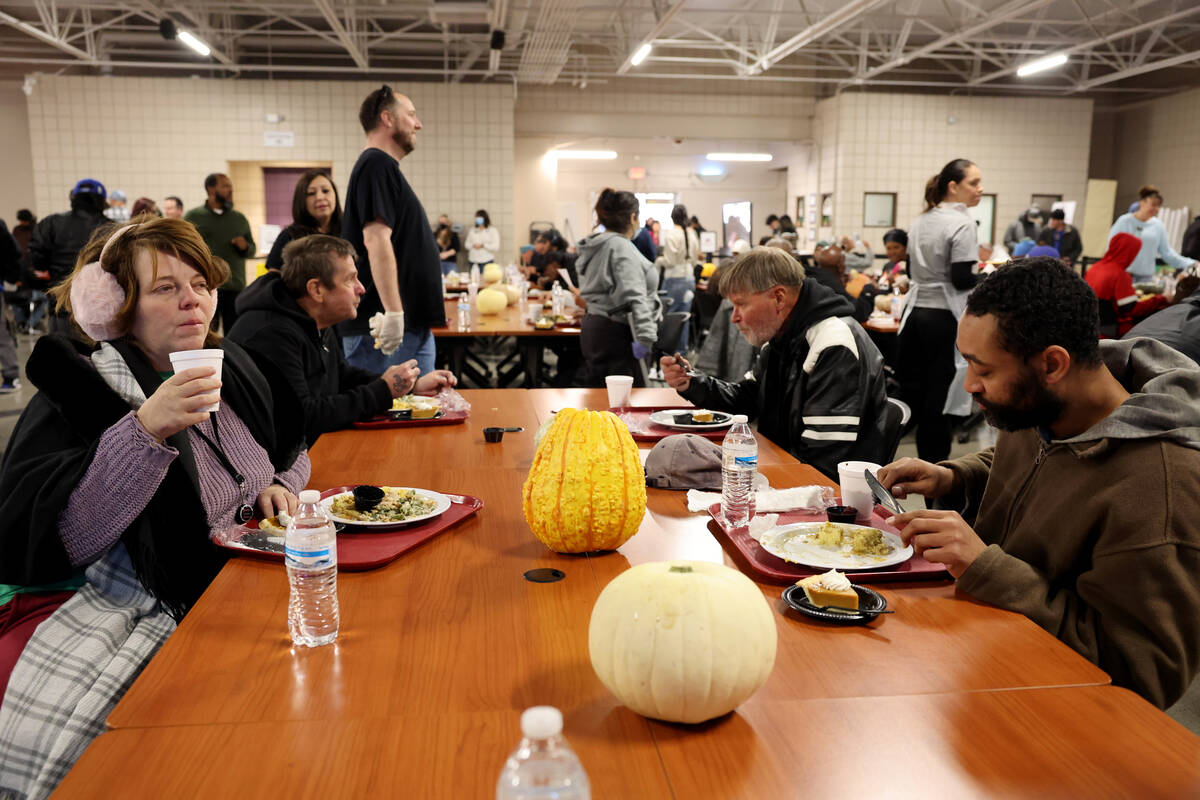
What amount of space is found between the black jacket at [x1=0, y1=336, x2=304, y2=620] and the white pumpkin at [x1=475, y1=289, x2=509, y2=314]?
17.5 feet

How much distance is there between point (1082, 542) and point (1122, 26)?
15.0 m

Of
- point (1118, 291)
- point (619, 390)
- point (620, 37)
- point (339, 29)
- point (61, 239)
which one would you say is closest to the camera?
point (619, 390)

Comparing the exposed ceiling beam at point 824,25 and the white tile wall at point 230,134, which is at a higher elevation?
the exposed ceiling beam at point 824,25

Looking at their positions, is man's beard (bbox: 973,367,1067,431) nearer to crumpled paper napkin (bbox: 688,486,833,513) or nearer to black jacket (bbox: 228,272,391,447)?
crumpled paper napkin (bbox: 688,486,833,513)

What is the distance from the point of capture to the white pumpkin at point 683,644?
1069mm

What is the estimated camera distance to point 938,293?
525 cm

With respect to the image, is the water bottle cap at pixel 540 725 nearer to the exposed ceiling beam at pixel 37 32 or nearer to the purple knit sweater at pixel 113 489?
the purple knit sweater at pixel 113 489

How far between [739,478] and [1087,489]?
676 mm

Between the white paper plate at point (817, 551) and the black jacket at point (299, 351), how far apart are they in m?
1.62

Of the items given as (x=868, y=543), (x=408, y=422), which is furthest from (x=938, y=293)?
(x=868, y=543)

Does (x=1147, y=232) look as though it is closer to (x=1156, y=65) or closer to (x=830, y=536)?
(x=1156, y=65)

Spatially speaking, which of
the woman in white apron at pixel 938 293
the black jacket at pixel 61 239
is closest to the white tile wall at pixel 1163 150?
the woman in white apron at pixel 938 293

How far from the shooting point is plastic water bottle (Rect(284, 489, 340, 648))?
4.47ft

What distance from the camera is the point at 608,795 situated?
0.97 m
